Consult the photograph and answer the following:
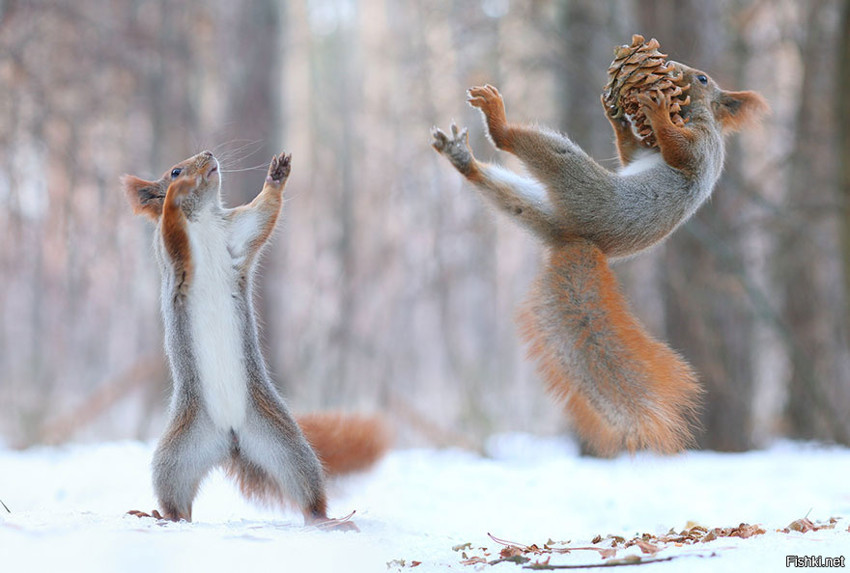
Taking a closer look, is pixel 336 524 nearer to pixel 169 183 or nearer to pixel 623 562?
pixel 623 562

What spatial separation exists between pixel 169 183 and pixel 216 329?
33.2 inches

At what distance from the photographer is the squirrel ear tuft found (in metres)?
4.77

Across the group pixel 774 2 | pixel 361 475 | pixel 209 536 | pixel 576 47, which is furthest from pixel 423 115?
pixel 209 536

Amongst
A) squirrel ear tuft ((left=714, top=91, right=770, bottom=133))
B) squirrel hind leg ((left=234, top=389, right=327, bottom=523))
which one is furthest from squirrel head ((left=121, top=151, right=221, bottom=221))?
squirrel ear tuft ((left=714, top=91, right=770, bottom=133))

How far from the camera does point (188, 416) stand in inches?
153

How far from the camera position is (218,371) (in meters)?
3.91

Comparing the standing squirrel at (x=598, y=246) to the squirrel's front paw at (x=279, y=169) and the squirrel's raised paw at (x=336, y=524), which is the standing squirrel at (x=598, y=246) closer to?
the squirrel's front paw at (x=279, y=169)

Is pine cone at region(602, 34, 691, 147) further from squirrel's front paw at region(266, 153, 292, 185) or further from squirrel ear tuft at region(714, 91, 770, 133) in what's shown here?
squirrel's front paw at region(266, 153, 292, 185)

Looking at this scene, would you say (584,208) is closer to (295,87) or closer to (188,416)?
(188,416)

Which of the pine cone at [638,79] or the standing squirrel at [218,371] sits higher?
the pine cone at [638,79]

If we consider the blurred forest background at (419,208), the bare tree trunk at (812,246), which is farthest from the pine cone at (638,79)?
the bare tree trunk at (812,246)

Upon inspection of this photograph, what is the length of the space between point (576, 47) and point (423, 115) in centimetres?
324

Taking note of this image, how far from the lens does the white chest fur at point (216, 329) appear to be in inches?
153

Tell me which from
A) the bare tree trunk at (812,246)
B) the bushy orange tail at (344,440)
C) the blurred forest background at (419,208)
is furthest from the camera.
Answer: the bare tree trunk at (812,246)
